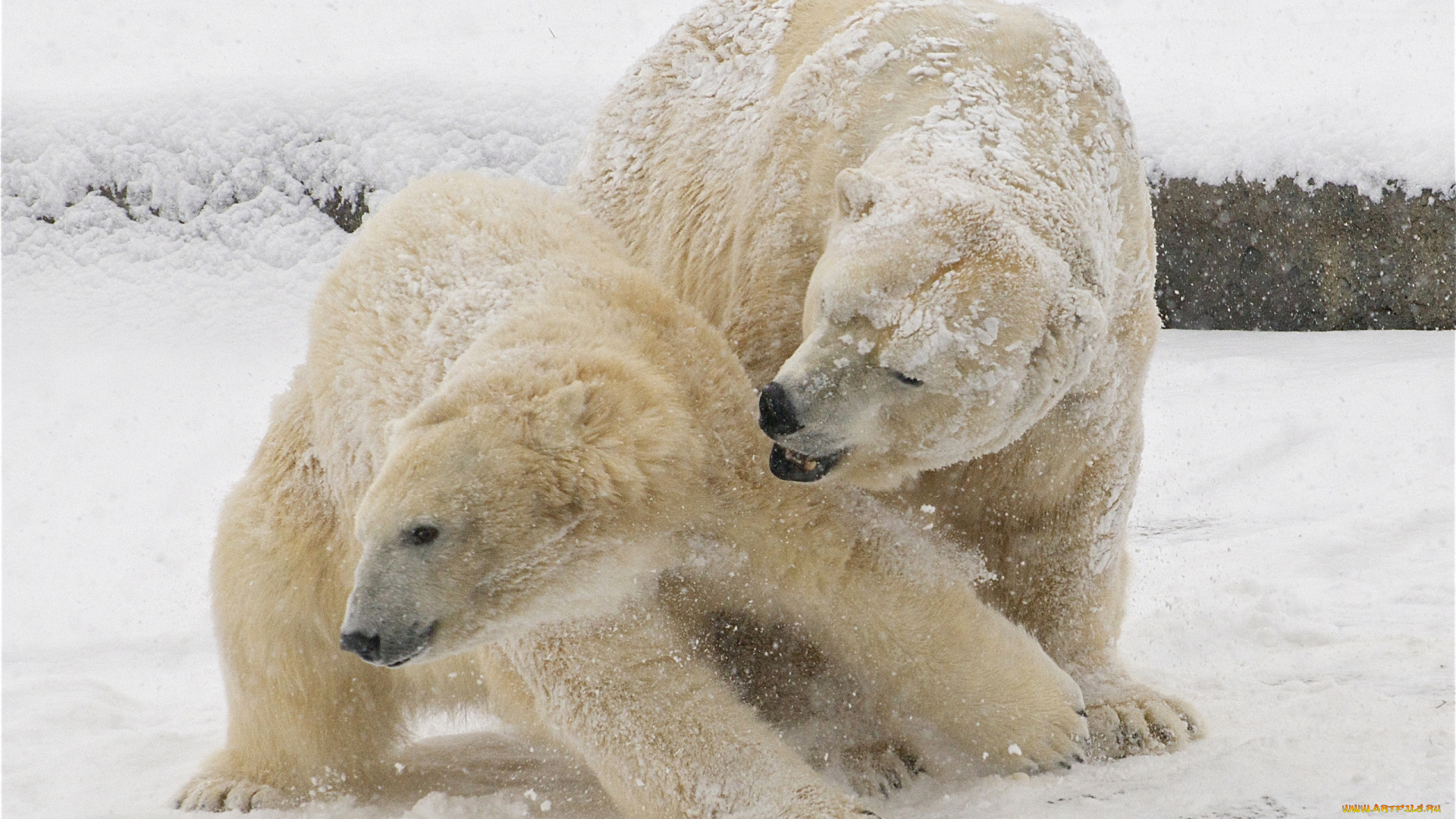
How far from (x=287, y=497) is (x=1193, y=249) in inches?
221

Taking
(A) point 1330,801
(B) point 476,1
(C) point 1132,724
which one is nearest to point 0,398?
(B) point 476,1

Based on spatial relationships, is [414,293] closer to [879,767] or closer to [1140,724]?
[879,767]

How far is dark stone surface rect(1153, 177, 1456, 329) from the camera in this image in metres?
7.06

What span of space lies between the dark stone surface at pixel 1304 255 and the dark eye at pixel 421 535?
19.2ft

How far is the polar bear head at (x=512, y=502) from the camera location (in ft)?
7.43

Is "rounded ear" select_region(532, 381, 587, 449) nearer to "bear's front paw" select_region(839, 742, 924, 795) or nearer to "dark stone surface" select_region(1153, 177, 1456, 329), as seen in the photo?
"bear's front paw" select_region(839, 742, 924, 795)

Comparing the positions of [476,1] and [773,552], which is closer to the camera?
[773,552]

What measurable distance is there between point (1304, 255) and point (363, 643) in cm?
634

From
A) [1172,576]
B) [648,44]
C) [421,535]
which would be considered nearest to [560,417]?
[421,535]

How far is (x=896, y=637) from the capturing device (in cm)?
269

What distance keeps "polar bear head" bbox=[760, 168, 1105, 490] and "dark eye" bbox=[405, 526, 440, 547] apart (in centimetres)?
63

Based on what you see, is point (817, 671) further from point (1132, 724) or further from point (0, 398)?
point (0, 398)

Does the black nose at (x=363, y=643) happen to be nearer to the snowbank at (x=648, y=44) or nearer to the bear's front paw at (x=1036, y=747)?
the bear's front paw at (x=1036, y=747)

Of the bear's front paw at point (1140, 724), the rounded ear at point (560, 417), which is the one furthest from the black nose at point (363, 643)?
the bear's front paw at point (1140, 724)
